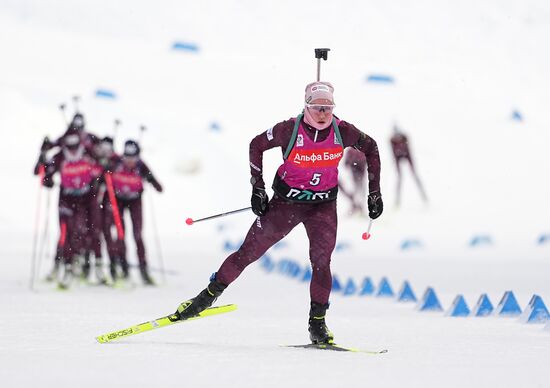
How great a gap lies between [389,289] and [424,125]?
63.1 ft

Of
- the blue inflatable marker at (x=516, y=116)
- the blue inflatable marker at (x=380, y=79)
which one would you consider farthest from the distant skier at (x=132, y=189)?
the blue inflatable marker at (x=380, y=79)

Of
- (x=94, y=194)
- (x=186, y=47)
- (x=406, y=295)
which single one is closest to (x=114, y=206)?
(x=94, y=194)

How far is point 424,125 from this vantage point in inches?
1164

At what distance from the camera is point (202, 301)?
6.59 metres

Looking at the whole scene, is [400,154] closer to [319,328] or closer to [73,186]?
[73,186]

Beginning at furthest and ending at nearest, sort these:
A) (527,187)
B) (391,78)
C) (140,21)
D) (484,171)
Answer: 1. (140,21)
2. (391,78)
3. (484,171)
4. (527,187)

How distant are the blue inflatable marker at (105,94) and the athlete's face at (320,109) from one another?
89.8 feet

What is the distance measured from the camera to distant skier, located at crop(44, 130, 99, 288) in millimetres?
12523

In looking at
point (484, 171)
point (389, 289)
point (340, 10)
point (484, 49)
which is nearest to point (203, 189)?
point (484, 171)

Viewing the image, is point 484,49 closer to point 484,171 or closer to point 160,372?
point 484,171

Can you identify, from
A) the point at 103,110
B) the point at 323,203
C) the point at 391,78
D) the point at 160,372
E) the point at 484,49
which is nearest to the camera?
the point at 160,372

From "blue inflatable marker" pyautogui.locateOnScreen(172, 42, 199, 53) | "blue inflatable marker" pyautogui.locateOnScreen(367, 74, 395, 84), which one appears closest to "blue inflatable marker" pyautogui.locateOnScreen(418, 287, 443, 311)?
"blue inflatable marker" pyautogui.locateOnScreen(367, 74, 395, 84)

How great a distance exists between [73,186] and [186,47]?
1043 inches

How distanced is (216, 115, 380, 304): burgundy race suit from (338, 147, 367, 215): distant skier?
17.2 meters
